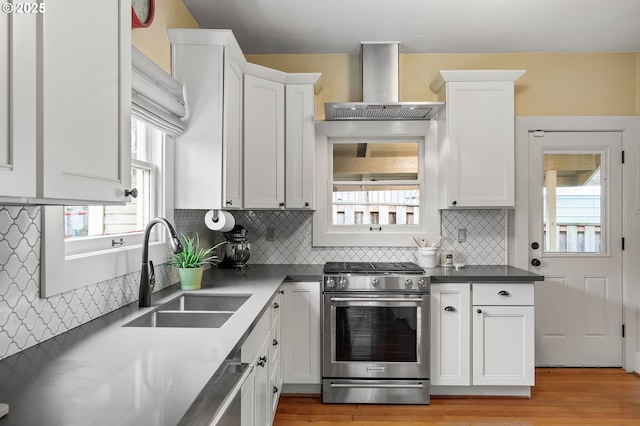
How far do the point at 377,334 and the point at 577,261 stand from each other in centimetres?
192

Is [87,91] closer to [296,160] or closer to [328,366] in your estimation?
[296,160]

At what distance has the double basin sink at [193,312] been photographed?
200 centimetres

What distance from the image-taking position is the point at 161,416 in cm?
95

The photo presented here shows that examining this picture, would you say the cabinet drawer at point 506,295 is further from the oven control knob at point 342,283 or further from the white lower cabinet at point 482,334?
the oven control knob at point 342,283

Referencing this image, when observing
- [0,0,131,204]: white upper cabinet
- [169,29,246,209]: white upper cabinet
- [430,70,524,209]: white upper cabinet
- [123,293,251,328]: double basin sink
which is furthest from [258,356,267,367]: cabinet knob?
[430,70,524,209]: white upper cabinet

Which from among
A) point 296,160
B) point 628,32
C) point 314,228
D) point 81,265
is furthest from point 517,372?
point 81,265

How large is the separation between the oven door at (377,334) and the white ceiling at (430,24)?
190cm

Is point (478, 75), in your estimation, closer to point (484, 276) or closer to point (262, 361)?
point (484, 276)

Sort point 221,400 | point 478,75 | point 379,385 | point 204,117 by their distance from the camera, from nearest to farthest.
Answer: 1. point 221,400
2. point 204,117
3. point 379,385
4. point 478,75

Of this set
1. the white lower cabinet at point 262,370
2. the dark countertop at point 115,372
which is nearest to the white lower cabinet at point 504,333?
the white lower cabinet at point 262,370

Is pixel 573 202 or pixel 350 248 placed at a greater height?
pixel 573 202

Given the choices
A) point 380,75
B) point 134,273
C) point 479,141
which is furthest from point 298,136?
point 134,273

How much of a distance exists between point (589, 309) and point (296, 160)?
2.73 metres

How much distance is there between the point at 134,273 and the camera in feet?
7.19
